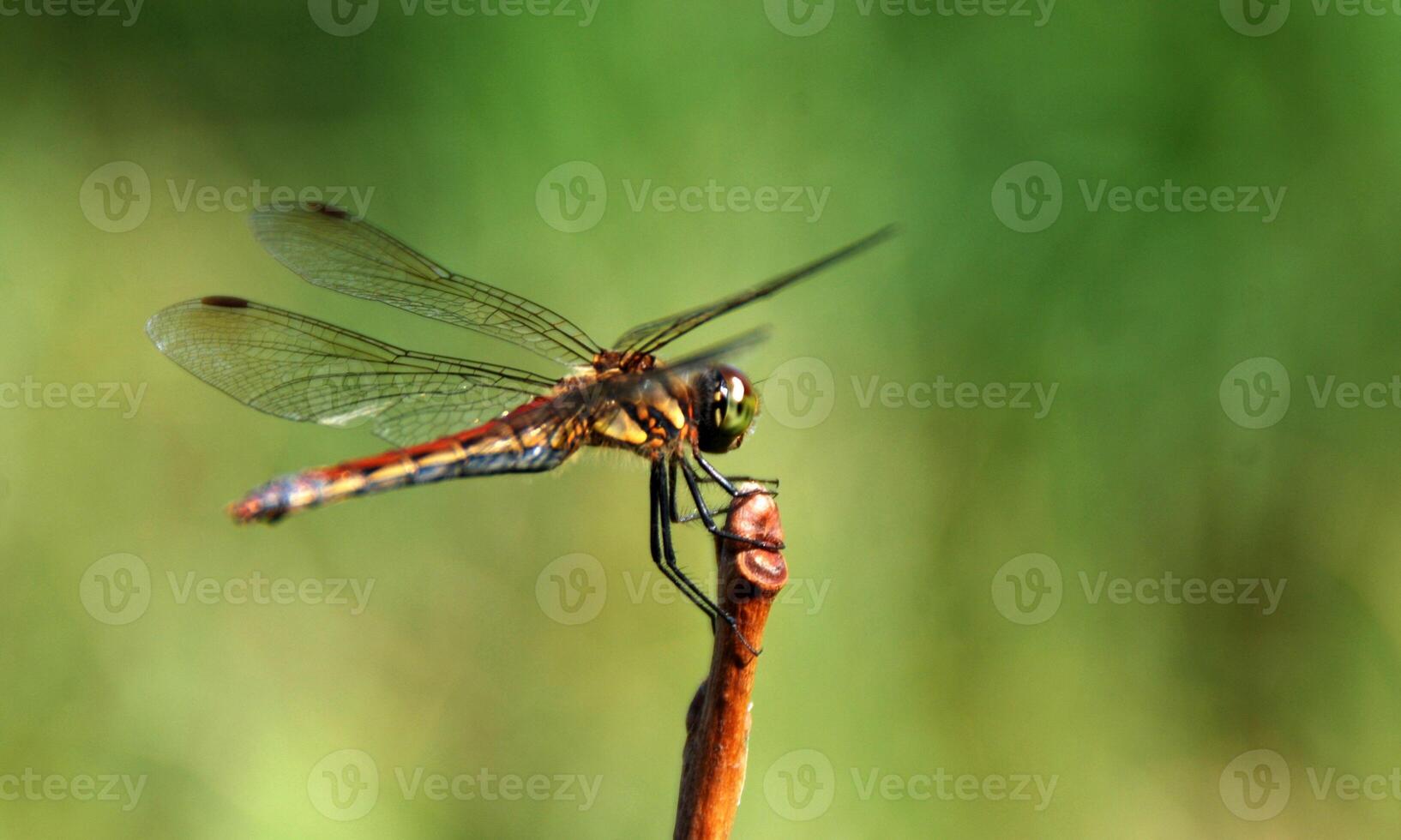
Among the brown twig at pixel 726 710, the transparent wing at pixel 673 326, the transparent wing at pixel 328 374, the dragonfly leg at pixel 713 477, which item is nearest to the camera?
the brown twig at pixel 726 710

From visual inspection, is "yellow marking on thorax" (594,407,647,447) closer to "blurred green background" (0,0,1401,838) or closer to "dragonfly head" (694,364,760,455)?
"dragonfly head" (694,364,760,455)

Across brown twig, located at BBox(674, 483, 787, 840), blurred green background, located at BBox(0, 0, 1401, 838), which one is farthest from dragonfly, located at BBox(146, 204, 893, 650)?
brown twig, located at BBox(674, 483, 787, 840)

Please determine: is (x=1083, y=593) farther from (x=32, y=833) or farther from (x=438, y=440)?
(x=32, y=833)

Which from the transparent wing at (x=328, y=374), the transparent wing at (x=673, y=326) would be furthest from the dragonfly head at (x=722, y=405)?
the transparent wing at (x=328, y=374)

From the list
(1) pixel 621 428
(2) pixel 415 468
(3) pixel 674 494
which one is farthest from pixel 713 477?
(2) pixel 415 468

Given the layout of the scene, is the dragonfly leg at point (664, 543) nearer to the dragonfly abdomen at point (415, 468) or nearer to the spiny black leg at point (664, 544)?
the spiny black leg at point (664, 544)

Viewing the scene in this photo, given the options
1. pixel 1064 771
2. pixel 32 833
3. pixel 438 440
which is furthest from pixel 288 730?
pixel 1064 771

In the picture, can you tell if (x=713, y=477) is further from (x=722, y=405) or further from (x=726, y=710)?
(x=726, y=710)
